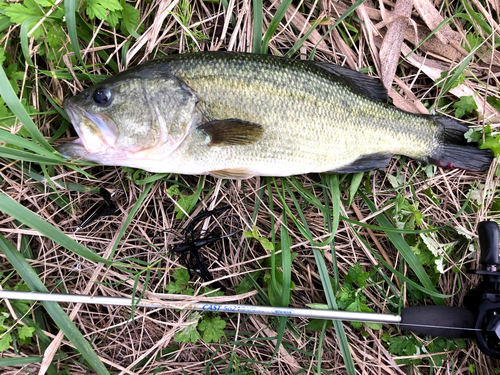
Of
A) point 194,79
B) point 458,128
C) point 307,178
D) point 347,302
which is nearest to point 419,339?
point 347,302

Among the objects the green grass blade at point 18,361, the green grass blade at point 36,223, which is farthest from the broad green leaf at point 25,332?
the green grass blade at point 36,223

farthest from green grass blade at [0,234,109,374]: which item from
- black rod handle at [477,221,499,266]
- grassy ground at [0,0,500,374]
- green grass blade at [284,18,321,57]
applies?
black rod handle at [477,221,499,266]

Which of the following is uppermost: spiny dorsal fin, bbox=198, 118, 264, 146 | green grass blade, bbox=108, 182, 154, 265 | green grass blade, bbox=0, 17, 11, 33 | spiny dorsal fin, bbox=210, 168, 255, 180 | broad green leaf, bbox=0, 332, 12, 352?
green grass blade, bbox=0, 17, 11, 33

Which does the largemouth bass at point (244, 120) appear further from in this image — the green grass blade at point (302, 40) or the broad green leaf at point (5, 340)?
the broad green leaf at point (5, 340)

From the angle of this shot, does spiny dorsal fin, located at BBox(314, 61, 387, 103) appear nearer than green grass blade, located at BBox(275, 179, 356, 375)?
No

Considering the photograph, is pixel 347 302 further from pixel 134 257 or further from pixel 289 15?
pixel 289 15

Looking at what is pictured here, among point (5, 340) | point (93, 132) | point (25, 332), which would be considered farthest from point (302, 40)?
point (5, 340)

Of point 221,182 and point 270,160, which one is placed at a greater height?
point 270,160

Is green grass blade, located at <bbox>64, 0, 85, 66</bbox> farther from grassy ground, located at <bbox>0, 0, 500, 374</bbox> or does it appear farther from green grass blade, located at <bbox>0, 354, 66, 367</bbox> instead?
Answer: green grass blade, located at <bbox>0, 354, 66, 367</bbox>
